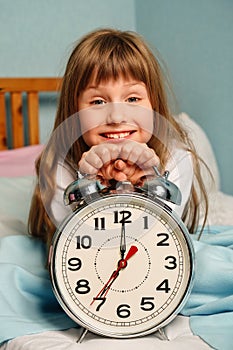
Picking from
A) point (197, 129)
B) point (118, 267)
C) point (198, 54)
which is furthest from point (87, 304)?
point (198, 54)

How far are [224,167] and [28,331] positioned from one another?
143cm

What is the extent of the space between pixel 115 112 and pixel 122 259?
268 millimetres

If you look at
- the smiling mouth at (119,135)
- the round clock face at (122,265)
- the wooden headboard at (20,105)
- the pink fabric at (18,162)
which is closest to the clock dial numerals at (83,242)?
the round clock face at (122,265)

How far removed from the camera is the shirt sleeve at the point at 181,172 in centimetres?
119

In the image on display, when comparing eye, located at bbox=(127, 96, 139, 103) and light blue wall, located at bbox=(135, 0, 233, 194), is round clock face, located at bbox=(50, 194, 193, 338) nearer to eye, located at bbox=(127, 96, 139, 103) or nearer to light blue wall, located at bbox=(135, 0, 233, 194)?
eye, located at bbox=(127, 96, 139, 103)

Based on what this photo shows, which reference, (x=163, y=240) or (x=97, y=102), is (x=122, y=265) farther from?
(x=97, y=102)

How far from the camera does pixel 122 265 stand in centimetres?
88

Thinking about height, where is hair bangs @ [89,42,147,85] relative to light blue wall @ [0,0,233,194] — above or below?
above

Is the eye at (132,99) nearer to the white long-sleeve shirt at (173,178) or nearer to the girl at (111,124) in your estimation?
the girl at (111,124)

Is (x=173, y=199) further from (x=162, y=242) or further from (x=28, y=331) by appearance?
(x=28, y=331)

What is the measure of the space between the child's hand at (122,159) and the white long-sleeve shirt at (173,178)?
0.60 ft

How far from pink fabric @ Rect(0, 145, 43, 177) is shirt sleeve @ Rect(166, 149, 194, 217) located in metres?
0.76

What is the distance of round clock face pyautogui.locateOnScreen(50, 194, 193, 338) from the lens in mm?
888

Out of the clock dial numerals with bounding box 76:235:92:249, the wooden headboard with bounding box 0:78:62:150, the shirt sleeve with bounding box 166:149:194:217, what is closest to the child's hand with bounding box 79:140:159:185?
the clock dial numerals with bounding box 76:235:92:249
